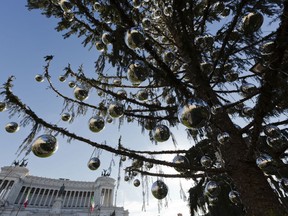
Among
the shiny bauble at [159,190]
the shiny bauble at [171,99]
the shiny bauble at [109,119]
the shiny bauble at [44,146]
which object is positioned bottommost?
the shiny bauble at [159,190]

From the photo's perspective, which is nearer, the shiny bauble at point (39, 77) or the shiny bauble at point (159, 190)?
the shiny bauble at point (159, 190)

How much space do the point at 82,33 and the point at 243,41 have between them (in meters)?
3.37

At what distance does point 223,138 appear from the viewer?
220 cm

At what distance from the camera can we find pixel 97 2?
294 cm

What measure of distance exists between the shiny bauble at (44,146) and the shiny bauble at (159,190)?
1178 millimetres

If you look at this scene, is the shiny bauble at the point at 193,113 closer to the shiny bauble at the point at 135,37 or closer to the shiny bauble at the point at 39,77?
the shiny bauble at the point at 135,37

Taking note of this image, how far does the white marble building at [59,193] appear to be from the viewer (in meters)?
42.6

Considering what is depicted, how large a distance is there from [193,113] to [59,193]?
180 ft

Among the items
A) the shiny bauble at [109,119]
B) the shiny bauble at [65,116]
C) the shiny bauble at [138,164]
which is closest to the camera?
the shiny bauble at [138,164]

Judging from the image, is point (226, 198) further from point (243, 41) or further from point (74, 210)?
point (74, 210)

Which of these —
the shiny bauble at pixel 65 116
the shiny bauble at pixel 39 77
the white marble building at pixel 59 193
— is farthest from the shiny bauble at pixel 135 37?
the white marble building at pixel 59 193

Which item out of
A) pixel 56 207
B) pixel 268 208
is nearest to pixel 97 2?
pixel 268 208

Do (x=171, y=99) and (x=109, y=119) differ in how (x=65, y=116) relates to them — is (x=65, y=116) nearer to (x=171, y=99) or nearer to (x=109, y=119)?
(x=109, y=119)

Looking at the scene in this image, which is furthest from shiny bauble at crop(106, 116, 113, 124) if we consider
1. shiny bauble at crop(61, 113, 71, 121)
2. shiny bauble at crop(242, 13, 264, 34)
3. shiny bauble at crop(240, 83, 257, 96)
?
shiny bauble at crop(242, 13, 264, 34)
